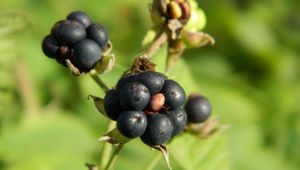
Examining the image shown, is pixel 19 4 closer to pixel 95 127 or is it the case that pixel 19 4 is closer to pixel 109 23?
pixel 109 23

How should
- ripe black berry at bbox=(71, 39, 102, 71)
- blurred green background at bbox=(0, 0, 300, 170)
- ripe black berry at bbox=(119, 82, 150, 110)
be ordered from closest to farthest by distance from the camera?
ripe black berry at bbox=(119, 82, 150, 110) → ripe black berry at bbox=(71, 39, 102, 71) → blurred green background at bbox=(0, 0, 300, 170)

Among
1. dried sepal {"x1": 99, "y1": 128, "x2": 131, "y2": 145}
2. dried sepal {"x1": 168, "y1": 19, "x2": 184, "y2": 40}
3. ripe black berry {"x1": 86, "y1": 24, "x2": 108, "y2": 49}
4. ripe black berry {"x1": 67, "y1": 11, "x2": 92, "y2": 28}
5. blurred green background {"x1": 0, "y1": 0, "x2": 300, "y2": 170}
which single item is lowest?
blurred green background {"x1": 0, "y1": 0, "x2": 300, "y2": 170}

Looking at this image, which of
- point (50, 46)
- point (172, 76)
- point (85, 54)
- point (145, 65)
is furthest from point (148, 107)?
point (172, 76)

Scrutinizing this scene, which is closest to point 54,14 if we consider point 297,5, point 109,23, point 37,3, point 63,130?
point 37,3

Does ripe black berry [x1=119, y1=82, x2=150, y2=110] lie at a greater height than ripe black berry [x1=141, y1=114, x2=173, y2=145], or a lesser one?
greater

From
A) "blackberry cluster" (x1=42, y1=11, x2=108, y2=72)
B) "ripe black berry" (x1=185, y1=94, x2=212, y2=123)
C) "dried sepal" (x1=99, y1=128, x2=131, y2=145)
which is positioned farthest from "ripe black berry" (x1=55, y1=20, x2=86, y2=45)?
"ripe black berry" (x1=185, y1=94, x2=212, y2=123)

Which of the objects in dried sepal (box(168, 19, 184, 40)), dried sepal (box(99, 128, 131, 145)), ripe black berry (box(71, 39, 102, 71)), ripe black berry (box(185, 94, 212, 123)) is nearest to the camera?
dried sepal (box(99, 128, 131, 145))

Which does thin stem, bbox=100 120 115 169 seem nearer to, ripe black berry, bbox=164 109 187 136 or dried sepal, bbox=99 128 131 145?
dried sepal, bbox=99 128 131 145

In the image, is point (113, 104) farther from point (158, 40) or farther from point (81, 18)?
point (158, 40)
